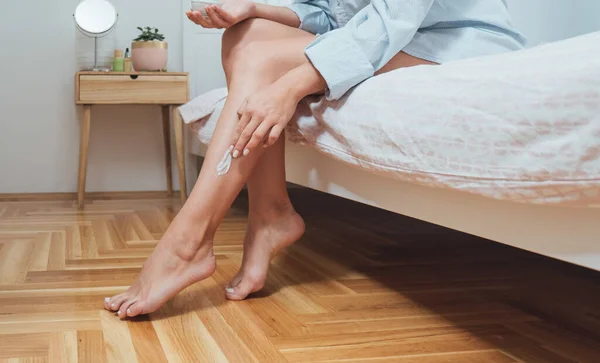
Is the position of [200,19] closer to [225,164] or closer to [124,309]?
[225,164]

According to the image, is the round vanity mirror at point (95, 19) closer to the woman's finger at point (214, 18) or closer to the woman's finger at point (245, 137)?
the woman's finger at point (214, 18)

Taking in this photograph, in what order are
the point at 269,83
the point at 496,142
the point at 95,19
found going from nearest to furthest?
the point at 496,142
the point at 269,83
the point at 95,19

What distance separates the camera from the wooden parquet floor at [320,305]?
→ 0.86 metres

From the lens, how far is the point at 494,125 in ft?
2.30

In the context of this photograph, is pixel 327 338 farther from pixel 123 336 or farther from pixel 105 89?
pixel 105 89

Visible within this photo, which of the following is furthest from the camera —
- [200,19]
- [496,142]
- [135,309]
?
[200,19]

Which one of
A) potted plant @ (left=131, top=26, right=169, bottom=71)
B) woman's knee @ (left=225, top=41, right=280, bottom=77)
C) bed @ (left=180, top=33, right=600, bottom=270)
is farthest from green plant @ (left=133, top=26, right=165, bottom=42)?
bed @ (left=180, top=33, right=600, bottom=270)

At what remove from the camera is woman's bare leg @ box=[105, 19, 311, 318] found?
0.99 meters

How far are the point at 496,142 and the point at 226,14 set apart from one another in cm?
57

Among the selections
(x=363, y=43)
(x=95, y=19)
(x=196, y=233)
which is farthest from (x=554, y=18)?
(x=196, y=233)

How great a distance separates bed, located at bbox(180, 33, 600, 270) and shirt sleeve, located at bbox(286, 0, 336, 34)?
334mm

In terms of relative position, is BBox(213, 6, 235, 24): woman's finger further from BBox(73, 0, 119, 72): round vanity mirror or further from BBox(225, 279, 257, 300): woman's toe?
BBox(73, 0, 119, 72): round vanity mirror

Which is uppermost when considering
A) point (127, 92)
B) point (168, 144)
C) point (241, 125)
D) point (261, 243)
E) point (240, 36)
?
point (240, 36)

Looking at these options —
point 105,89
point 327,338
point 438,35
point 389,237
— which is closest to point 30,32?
point 105,89
